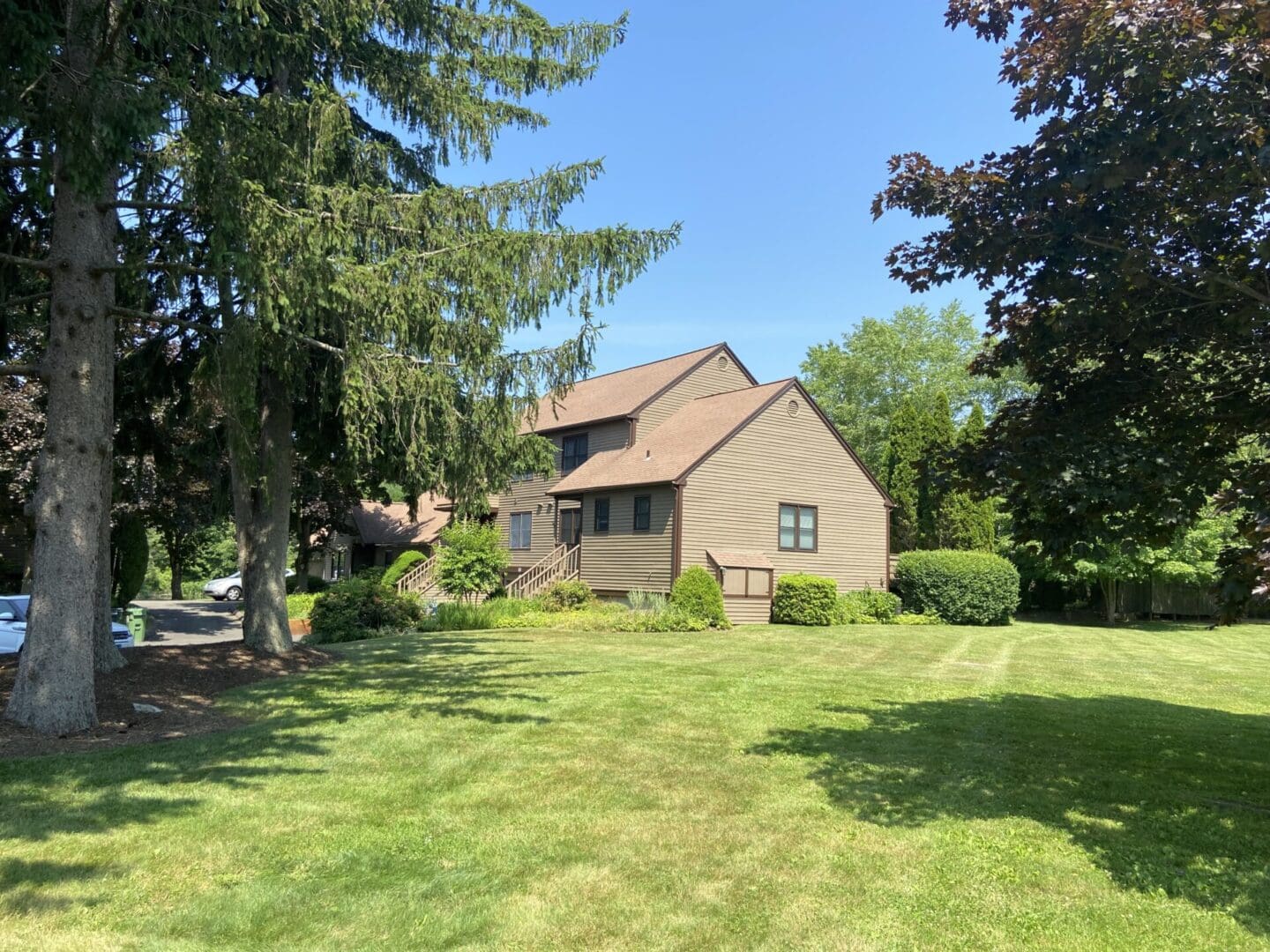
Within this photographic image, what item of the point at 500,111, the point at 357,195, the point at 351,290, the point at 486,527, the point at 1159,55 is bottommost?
the point at 486,527

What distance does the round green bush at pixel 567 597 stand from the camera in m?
22.0

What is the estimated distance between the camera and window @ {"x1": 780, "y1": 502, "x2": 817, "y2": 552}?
958 inches

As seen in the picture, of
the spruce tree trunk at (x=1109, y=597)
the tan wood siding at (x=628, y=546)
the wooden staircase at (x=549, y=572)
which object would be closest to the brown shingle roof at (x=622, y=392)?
the tan wood siding at (x=628, y=546)

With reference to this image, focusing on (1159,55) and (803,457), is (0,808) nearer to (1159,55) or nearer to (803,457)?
(1159,55)

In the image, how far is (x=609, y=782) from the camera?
20.6 ft

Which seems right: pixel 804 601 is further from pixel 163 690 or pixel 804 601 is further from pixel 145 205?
pixel 145 205

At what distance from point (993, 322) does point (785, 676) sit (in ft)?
21.8

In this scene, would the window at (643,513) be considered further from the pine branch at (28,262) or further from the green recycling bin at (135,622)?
the pine branch at (28,262)

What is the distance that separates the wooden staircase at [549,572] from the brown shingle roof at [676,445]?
184 centimetres

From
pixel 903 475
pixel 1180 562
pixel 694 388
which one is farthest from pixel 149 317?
pixel 1180 562

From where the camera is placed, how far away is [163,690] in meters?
9.59

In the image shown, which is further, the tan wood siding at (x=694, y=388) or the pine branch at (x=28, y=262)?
the tan wood siding at (x=694, y=388)

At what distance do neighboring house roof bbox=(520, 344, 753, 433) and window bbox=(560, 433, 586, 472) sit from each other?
53cm

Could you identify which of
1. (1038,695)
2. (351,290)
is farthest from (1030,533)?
(351,290)
